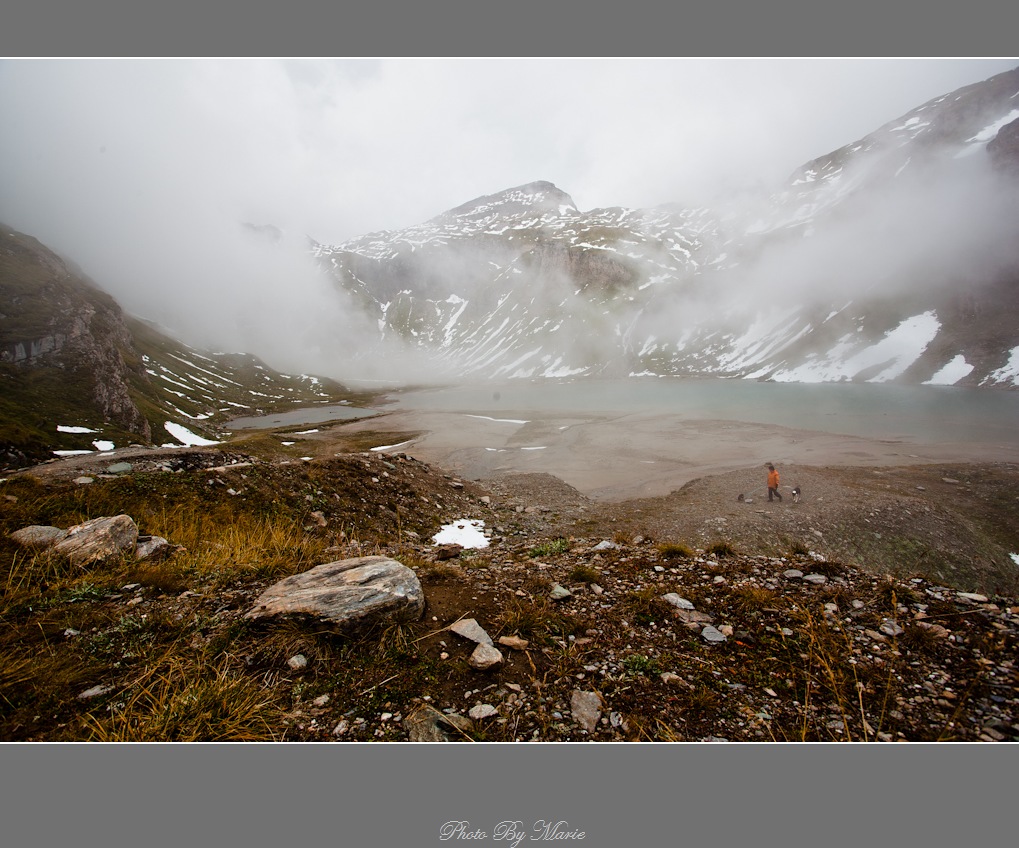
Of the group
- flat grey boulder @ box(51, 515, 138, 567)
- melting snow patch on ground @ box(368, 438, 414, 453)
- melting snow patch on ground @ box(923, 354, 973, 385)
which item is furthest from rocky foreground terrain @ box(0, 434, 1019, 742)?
melting snow patch on ground @ box(923, 354, 973, 385)

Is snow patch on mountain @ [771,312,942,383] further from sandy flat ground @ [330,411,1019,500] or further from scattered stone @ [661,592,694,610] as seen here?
scattered stone @ [661,592,694,610]

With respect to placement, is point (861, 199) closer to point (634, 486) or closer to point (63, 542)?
point (634, 486)

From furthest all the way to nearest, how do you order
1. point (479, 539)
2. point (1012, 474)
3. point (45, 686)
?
point (1012, 474) → point (479, 539) → point (45, 686)

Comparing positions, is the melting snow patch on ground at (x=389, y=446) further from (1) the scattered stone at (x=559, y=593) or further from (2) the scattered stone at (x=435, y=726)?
(2) the scattered stone at (x=435, y=726)

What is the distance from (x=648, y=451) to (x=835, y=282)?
429 ft

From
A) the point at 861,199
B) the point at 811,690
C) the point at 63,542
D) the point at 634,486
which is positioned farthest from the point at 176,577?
the point at 861,199

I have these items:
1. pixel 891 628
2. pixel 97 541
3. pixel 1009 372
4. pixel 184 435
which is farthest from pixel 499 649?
pixel 1009 372

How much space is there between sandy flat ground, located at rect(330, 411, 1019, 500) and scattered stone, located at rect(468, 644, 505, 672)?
17933 millimetres

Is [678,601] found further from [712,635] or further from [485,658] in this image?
[485,658]

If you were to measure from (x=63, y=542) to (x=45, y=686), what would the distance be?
349cm

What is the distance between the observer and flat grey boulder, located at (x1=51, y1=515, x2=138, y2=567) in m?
4.85

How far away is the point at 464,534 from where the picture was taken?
39.0ft

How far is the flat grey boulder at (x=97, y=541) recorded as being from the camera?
4.85 m

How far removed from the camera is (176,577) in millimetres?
4645
